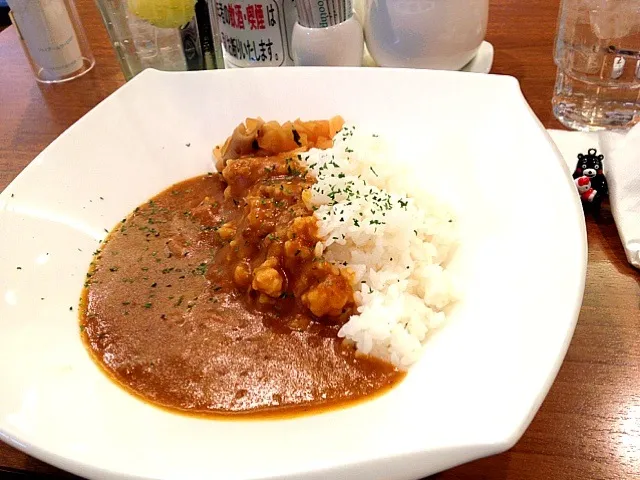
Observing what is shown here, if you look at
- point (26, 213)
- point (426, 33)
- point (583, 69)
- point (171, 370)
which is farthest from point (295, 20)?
point (171, 370)

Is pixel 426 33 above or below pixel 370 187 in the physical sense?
above

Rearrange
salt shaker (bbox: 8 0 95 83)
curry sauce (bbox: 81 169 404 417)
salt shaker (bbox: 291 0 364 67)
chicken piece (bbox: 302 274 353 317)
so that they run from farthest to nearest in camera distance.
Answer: salt shaker (bbox: 8 0 95 83)
salt shaker (bbox: 291 0 364 67)
chicken piece (bbox: 302 274 353 317)
curry sauce (bbox: 81 169 404 417)

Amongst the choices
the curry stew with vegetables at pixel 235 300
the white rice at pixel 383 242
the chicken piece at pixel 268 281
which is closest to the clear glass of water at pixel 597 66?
the white rice at pixel 383 242

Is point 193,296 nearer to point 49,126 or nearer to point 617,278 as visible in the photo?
point 617,278

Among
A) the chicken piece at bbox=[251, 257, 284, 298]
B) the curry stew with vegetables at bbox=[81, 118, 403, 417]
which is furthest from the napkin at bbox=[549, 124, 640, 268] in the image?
the chicken piece at bbox=[251, 257, 284, 298]

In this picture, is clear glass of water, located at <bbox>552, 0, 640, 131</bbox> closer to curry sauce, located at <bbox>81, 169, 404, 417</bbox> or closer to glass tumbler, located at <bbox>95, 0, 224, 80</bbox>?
curry sauce, located at <bbox>81, 169, 404, 417</bbox>
